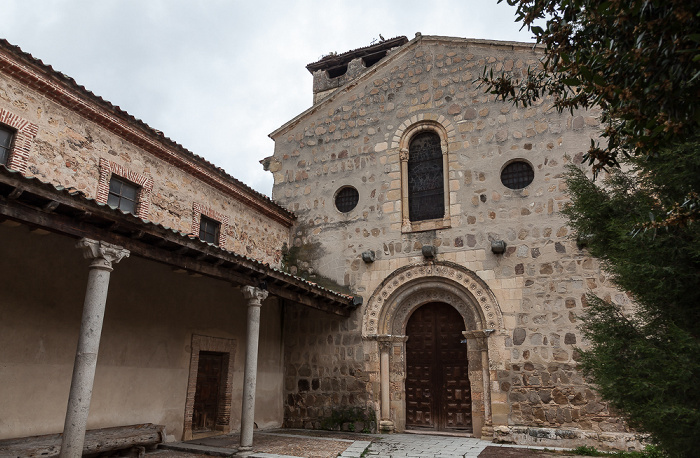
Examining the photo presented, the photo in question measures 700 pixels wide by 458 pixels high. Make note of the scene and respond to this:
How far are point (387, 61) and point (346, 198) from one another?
340cm

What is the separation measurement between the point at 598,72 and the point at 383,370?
838 cm

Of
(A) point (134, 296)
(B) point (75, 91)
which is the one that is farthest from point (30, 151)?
(A) point (134, 296)

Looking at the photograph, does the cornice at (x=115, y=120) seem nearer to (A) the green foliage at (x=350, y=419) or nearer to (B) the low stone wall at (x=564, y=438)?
(A) the green foliage at (x=350, y=419)

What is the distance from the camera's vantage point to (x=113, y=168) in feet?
27.4

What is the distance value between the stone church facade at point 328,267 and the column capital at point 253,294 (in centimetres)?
2

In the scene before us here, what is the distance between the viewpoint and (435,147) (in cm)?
1143

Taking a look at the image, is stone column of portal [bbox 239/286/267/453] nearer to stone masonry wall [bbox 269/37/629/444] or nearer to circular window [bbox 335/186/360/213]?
stone masonry wall [bbox 269/37/629/444]

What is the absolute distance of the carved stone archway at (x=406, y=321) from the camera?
9.80 metres

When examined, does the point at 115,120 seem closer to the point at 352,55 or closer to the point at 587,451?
the point at 587,451

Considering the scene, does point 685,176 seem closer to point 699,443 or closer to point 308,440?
point 699,443

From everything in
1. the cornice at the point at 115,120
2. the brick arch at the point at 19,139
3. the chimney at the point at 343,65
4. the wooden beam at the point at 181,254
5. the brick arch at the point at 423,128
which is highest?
the chimney at the point at 343,65

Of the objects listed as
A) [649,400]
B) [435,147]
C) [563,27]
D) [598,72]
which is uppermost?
[435,147]

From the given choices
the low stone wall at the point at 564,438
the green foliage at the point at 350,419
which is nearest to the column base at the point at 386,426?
the green foliage at the point at 350,419

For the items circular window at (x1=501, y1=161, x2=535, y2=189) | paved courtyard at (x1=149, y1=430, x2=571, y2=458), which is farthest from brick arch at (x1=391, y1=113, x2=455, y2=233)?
paved courtyard at (x1=149, y1=430, x2=571, y2=458)
